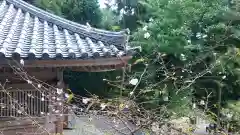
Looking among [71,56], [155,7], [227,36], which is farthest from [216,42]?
[71,56]

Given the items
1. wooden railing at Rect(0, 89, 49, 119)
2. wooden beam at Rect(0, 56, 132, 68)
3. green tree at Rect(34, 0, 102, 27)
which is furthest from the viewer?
green tree at Rect(34, 0, 102, 27)

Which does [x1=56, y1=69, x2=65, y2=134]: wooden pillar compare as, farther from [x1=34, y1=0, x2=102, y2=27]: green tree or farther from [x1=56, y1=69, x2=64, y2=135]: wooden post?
[x1=34, y1=0, x2=102, y2=27]: green tree

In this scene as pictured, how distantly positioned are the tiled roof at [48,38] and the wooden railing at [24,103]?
0.54 meters

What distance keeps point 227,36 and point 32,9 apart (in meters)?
4.66

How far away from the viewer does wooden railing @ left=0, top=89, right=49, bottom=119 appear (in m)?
3.84

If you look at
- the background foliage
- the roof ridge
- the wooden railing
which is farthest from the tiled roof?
the background foliage

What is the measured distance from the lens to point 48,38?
4.05 metres

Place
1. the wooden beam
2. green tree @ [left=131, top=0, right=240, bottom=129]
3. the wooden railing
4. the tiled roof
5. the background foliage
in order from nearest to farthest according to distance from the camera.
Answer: the wooden beam → the tiled roof → the wooden railing → the background foliage → green tree @ [left=131, top=0, right=240, bottom=129]

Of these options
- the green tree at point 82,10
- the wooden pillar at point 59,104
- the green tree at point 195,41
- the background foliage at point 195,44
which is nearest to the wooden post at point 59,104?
the wooden pillar at point 59,104

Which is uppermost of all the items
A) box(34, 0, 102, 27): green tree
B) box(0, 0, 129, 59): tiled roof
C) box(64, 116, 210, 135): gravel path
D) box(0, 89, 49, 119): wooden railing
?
box(34, 0, 102, 27): green tree

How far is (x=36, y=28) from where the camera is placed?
14.4 ft

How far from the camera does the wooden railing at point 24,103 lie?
3845mm

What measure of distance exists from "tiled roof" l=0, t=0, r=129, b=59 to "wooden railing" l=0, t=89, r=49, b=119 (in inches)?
21.3

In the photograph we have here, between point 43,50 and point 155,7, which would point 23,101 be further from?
point 155,7
